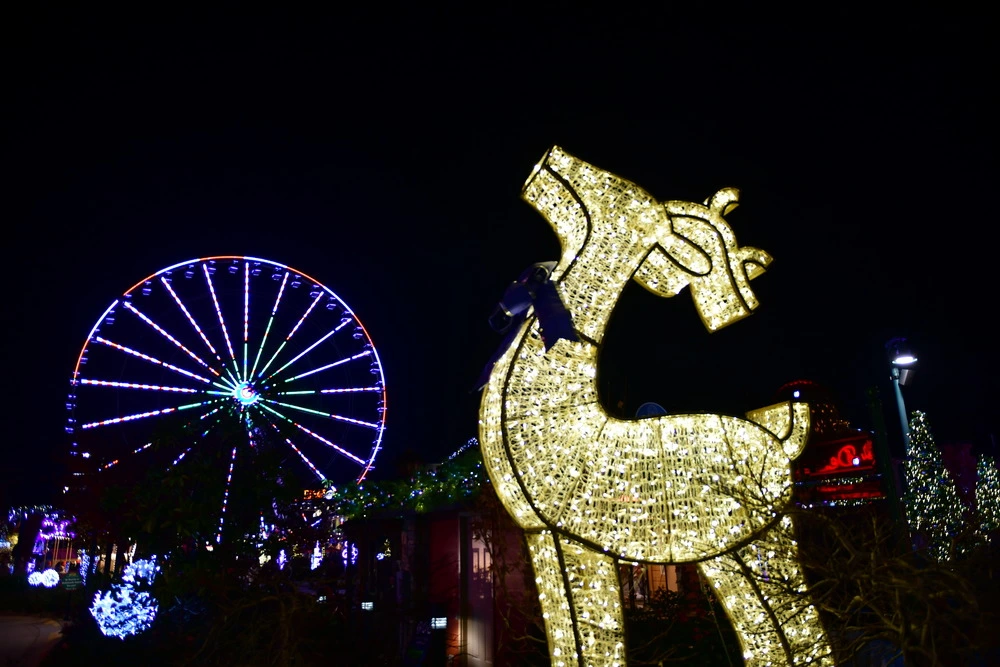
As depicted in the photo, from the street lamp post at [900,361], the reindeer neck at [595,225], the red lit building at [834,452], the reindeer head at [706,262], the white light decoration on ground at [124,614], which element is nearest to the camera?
the reindeer neck at [595,225]

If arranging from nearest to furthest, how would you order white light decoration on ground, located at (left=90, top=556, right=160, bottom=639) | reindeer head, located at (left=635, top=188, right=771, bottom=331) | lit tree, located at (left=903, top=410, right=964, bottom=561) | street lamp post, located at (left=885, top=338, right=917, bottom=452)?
reindeer head, located at (left=635, top=188, right=771, bottom=331)
white light decoration on ground, located at (left=90, top=556, right=160, bottom=639)
street lamp post, located at (left=885, top=338, right=917, bottom=452)
lit tree, located at (left=903, top=410, right=964, bottom=561)

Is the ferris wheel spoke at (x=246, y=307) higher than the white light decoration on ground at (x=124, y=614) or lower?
higher

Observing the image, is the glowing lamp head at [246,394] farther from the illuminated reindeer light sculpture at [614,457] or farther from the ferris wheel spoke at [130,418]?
the illuminated reindeer light sculpture at [614,457]

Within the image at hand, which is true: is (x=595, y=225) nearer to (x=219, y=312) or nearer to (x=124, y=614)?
(x=124, y=614)

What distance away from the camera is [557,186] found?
147 inches

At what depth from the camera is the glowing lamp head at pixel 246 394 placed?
14883 mm

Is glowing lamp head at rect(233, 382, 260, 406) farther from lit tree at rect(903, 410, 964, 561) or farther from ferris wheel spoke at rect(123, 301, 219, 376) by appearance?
lit tree at rect(903, 410, 964, 561)

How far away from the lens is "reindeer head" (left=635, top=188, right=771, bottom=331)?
385 centimetres

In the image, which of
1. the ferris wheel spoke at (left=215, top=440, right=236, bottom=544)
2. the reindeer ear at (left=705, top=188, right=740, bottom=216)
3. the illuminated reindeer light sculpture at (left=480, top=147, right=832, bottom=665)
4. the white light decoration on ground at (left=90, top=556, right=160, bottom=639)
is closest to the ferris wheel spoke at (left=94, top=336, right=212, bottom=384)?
the white light decoration on ground at (left=90, top=556, right=160, bottom=639)

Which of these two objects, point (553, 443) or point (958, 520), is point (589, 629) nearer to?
point (553, 443)

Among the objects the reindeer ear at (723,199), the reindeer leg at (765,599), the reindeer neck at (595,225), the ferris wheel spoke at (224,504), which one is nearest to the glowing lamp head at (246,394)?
the ferris wheel spoke at (224,504)

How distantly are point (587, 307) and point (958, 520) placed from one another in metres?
2.35

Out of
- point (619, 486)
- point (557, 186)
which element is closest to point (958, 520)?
point (619, 486)

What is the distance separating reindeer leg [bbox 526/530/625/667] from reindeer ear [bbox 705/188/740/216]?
77.3 inches
